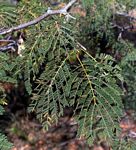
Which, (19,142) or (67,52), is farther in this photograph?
(19,142)

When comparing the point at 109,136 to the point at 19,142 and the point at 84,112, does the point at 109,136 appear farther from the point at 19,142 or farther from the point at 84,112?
the point at 19,142

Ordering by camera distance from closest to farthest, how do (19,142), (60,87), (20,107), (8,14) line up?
(60,87) < (8,14) < (19,142) < (20,107)

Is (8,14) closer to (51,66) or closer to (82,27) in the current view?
(51,66)

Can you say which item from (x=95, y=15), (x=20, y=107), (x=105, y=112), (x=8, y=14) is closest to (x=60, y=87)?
(x=105, y=112)

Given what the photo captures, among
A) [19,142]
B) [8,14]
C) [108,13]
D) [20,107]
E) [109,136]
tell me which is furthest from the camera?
[20,107]

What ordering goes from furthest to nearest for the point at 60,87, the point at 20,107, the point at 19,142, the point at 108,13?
the point at 20,107 < the point at 19,142 < the point at 108,13 < the point at 60,87

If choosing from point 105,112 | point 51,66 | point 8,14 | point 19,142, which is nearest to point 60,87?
point 51,66

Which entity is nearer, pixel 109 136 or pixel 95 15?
pixel 109 136

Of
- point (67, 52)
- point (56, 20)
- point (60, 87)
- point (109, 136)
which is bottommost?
point (109, 136)

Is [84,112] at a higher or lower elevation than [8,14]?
lower
